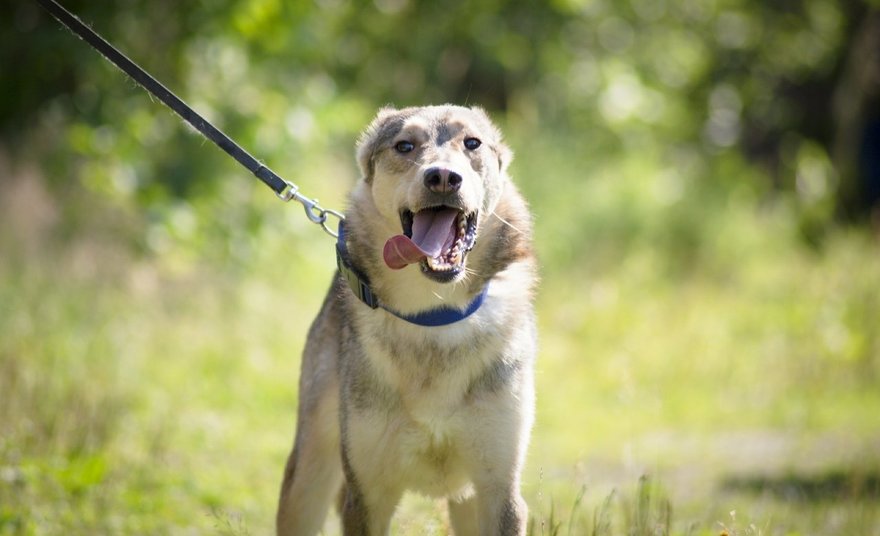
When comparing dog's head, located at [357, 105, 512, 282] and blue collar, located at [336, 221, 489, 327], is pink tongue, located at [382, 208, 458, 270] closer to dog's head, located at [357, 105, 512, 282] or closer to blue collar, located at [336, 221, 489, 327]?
dog's head, located at [357, 105, 512, 282]

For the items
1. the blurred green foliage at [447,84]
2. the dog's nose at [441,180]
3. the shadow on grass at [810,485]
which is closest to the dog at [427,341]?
the dog's nose at [441,180]

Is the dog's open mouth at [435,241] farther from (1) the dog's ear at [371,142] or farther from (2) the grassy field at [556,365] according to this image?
(2) the grassy field at [556,365]

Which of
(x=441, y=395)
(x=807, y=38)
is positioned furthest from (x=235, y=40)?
(x=807, y=38)

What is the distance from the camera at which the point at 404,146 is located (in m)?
4.38

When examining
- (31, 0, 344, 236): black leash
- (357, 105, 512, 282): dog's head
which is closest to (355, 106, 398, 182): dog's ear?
(357, 105, 512, 282): dog's head

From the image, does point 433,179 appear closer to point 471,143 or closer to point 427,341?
point 471,143

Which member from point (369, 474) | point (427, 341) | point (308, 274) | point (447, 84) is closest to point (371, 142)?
point (427, 341)

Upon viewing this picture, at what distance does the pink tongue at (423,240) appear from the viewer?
3.93 metres

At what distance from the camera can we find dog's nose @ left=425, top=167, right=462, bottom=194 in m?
3.99

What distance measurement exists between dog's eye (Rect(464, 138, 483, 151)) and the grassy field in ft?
4.47

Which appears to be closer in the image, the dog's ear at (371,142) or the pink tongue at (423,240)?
the pink tongue at (423,240)

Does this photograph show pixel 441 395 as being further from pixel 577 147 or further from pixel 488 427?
pixel 577 147

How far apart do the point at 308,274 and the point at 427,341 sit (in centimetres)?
705

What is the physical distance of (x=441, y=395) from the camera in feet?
13.5
